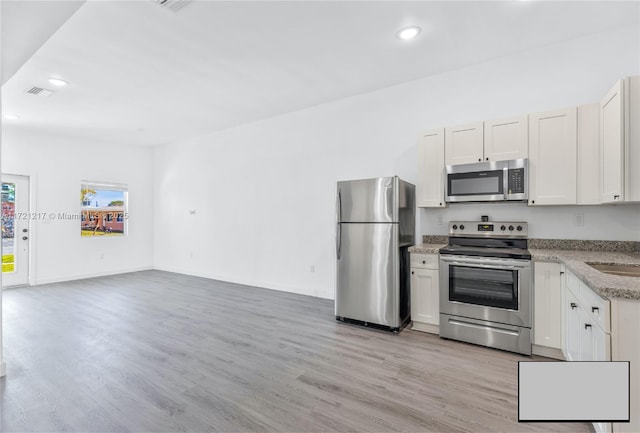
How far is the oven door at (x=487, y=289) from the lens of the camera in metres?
2.87

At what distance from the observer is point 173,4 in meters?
2.59


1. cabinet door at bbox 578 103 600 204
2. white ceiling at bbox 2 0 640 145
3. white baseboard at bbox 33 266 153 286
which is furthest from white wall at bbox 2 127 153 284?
cabinet door at bbox 578 103 600 204

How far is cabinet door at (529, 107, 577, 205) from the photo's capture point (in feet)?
9.61

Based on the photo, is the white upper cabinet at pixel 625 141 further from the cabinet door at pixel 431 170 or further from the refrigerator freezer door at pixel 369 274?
the refrigerator freezer door at pixel 369 274

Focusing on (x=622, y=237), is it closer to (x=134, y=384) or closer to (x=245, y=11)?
(x=245, y=11)

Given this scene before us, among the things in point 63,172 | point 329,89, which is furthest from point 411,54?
point 63,172

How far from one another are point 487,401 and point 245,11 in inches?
141

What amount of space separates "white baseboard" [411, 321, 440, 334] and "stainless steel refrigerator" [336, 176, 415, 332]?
162 mm

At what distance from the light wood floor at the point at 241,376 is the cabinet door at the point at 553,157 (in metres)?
1.55

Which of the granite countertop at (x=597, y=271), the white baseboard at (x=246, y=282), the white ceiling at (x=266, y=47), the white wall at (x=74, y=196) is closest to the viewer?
the granite countertop at (x=597, y=271)

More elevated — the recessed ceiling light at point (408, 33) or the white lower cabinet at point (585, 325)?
the recessed ceiling light at point (408, 33)

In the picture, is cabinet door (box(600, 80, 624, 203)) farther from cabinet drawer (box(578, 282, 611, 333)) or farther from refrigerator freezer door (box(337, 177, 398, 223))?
refrigerator freezer door (box(337, 177, 398, 223))

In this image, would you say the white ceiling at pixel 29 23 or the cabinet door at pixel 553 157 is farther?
the cabinet door at pixel 553 157

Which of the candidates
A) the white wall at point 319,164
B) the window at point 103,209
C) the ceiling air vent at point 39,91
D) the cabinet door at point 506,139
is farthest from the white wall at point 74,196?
the cabinet door at point 506,139
